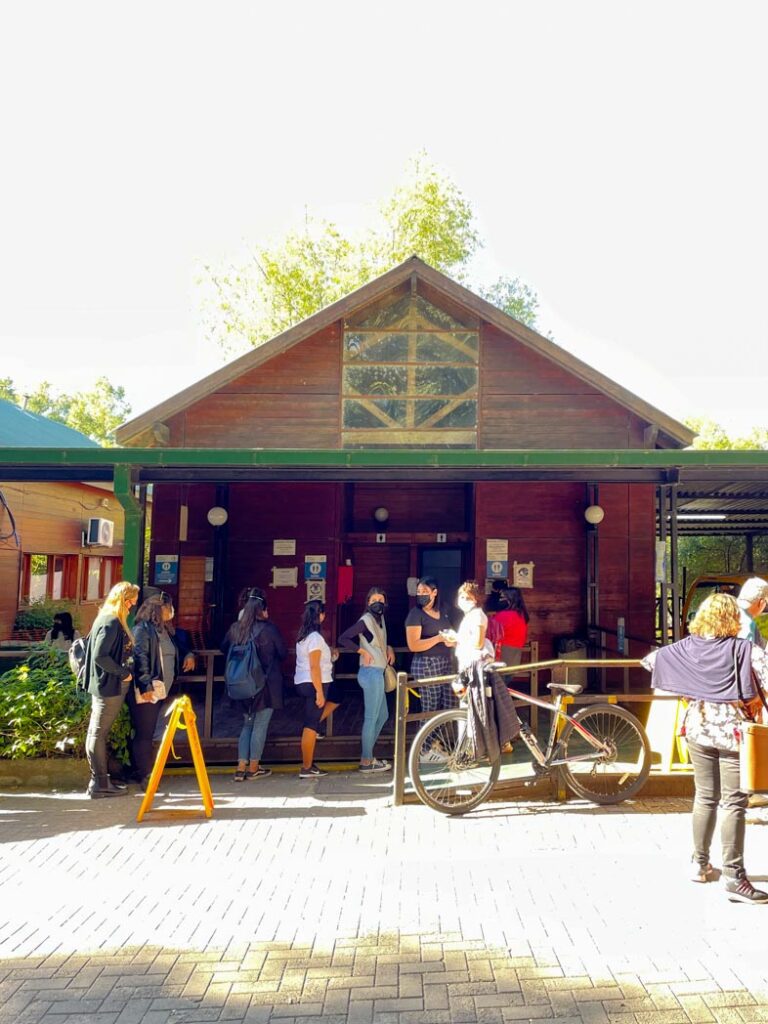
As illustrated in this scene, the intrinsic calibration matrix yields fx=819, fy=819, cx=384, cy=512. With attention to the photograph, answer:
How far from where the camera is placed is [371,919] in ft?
14.4

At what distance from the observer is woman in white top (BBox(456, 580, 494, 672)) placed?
6.53 meters

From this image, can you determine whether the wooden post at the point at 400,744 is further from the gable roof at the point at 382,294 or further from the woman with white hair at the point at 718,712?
the gable roof at the point at 382,294

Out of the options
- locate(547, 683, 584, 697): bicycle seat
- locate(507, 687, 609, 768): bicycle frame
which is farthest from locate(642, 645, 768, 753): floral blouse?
locate(507, 687, 609, 768): bicycle frame

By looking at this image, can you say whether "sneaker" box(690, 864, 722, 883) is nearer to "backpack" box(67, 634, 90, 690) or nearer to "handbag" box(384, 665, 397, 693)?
"handbag" box(384, 665, 397, 693)

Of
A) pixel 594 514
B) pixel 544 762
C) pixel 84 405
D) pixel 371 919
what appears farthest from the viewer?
pixel 84 405

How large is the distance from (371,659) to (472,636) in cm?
109

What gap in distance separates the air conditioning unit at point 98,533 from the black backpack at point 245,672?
1386cm

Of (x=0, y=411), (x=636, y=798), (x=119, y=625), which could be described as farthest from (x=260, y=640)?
(x=0, y=411)

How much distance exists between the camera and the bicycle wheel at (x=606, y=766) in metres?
6.46

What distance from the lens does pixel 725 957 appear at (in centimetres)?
390

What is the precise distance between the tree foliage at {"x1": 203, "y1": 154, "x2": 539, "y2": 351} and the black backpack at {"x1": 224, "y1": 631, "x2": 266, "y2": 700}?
23.8 m

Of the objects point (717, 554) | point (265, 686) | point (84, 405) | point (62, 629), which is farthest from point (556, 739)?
point (84, 405)

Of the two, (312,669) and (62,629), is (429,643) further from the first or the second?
(62,629)

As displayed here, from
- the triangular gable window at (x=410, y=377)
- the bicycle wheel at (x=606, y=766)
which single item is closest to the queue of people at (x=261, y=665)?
the bicycle wheel at (x=606, y=766)
